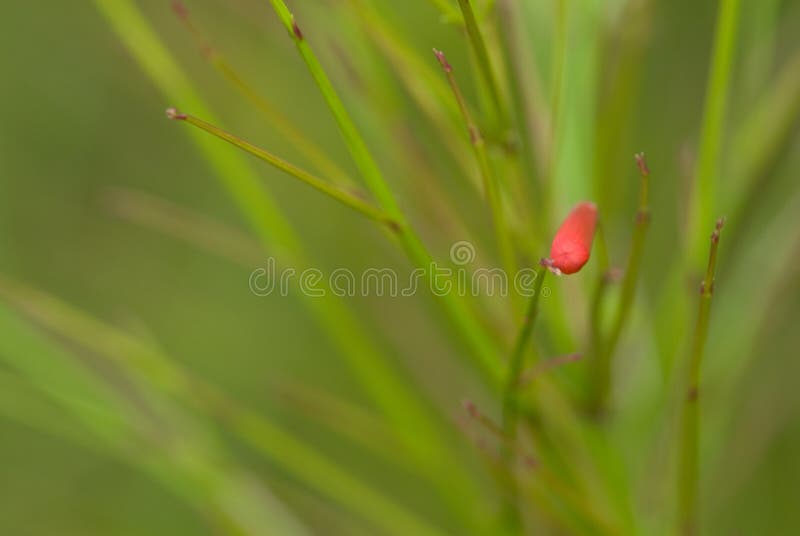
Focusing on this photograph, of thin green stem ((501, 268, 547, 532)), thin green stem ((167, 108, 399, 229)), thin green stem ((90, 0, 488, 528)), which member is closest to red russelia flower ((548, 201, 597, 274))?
thin green stem ((501, 268, 547, 532))

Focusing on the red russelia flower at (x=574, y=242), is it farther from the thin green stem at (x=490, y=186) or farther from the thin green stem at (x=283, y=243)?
the thin green stem at (x=283, y=243)

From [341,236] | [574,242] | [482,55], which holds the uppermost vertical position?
[341,236]

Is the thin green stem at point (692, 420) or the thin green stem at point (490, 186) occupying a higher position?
the thin green stem at point (490, 186)

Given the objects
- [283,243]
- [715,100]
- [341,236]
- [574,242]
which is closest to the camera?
[574,242]

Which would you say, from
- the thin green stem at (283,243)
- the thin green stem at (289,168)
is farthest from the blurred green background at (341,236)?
the thin green stem at (289,168)

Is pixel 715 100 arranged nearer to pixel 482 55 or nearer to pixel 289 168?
pixel 482 55

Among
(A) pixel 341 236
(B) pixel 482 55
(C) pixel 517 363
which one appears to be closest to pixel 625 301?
(C) pixel 517 363
